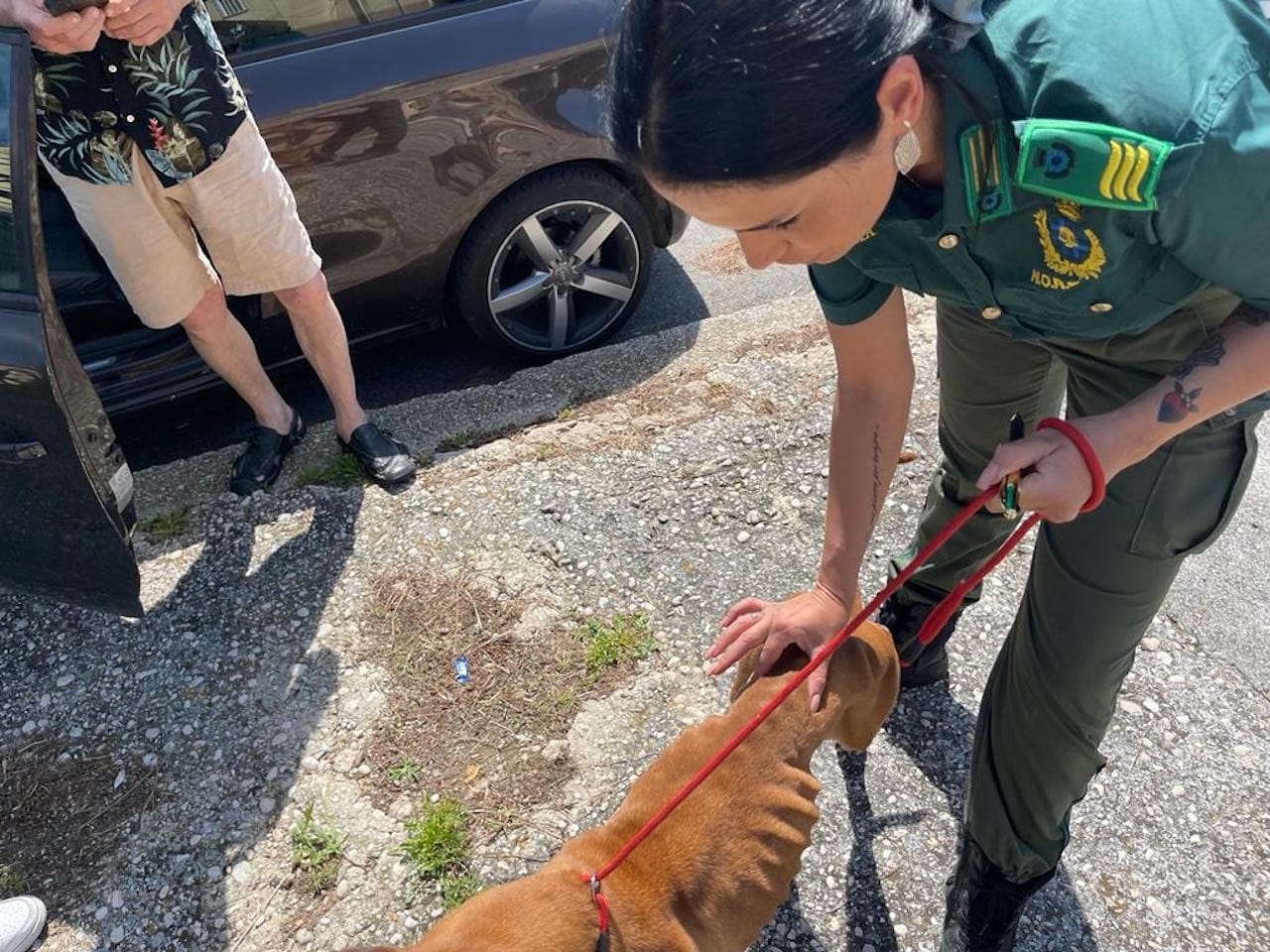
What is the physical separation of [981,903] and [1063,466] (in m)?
1.08

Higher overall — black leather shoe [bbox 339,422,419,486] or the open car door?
the open car door

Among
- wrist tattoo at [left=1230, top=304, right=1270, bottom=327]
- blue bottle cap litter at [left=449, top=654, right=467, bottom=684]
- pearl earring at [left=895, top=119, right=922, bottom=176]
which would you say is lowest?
blue bottle cap litter at [left=449, top=654, right=467, bottom=684]

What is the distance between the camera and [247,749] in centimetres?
262

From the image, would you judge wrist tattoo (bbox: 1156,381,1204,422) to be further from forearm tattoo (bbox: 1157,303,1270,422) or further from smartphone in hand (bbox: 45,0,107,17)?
smartphone in hand (bbox: 45,0,107,17)

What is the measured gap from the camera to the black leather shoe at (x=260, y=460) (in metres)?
3.39

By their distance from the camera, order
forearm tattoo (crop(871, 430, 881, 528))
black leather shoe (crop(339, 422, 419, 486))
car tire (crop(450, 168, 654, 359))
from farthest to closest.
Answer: car tire (crop(450, 168, 654, 359)), black leather shoe (crop(339, 422, 419, 486)), forearm tattoo (crop(871, 430, 881, 528))

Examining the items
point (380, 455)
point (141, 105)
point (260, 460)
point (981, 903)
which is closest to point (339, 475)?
point (380, 455)

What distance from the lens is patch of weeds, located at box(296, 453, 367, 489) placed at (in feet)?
11.2

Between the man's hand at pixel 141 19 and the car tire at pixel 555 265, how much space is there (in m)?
1.31

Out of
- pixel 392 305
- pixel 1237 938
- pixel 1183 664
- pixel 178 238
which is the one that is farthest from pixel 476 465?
pixel 1237 938

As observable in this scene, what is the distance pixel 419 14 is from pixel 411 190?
0.59 metres

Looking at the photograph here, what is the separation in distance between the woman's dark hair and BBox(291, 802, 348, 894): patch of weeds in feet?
6.26

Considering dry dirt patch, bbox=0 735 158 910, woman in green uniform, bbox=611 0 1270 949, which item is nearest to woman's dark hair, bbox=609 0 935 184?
woman in green uniform, bbox=611 0 1270 949

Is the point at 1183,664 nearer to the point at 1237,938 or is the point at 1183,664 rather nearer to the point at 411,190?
the point at 1237,938
